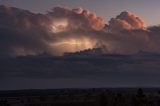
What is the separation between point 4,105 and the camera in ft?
360

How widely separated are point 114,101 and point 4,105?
5746 centimetres

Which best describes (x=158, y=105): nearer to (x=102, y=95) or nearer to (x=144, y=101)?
(x=102, y=95)

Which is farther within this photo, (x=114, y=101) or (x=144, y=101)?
(x=114, y=101)

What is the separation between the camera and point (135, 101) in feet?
386


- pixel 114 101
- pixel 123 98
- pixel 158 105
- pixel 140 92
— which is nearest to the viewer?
pixel 140 92

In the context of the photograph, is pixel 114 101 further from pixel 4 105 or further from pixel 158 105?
pixel 4 105

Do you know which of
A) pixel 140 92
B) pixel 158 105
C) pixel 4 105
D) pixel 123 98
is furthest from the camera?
pixel 158 105

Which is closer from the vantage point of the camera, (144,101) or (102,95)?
(144,101)

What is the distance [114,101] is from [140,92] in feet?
138

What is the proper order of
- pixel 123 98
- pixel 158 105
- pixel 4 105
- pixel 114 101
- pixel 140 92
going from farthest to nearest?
pixel 158 105 → pixel 123 98 → pixel 114 101 → pixel 140 92 → pixel 4 105

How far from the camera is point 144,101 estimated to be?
11519 centimetres

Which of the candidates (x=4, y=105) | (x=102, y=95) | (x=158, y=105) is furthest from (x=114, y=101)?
(x=4, y=105)

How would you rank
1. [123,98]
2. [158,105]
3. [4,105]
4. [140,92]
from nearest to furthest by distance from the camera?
[4,105], [140,92], [123,98], [158,105]

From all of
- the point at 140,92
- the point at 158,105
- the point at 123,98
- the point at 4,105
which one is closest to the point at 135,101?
the point at 140,92
